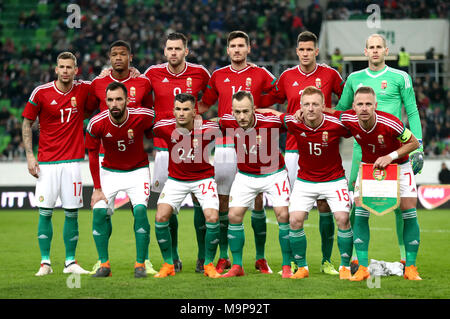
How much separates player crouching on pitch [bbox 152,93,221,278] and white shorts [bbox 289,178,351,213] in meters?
0.81

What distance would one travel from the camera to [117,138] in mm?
7402

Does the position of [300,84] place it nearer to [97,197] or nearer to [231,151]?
[231,151]

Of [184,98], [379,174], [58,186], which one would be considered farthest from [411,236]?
[58,186]

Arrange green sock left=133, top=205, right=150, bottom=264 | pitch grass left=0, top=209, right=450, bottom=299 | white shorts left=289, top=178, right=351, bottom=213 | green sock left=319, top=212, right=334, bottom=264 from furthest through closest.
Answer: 1. green sock left=319, top=212, right=334, bottom=264
2. green sock left=133, top=205, right=150, bottom=264
3. white shorts left=289, top=178, right=351, bottom=213
4. pitch grass left=0, top=209, right=450, bottom=299

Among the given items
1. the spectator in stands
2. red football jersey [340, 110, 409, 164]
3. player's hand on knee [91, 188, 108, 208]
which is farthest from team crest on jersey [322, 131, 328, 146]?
the spectator in stands

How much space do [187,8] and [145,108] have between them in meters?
17.8

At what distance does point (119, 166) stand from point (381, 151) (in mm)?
2574

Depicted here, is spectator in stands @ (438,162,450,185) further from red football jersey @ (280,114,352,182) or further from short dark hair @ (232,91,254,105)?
short dark hair @ (232,91,254,105)

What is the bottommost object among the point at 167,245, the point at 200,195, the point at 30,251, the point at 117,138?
the point at 30,251

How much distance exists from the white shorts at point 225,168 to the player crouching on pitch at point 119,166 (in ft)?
2.44

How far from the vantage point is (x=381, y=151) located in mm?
6914

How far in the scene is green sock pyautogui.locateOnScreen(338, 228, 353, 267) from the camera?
23.2ft
